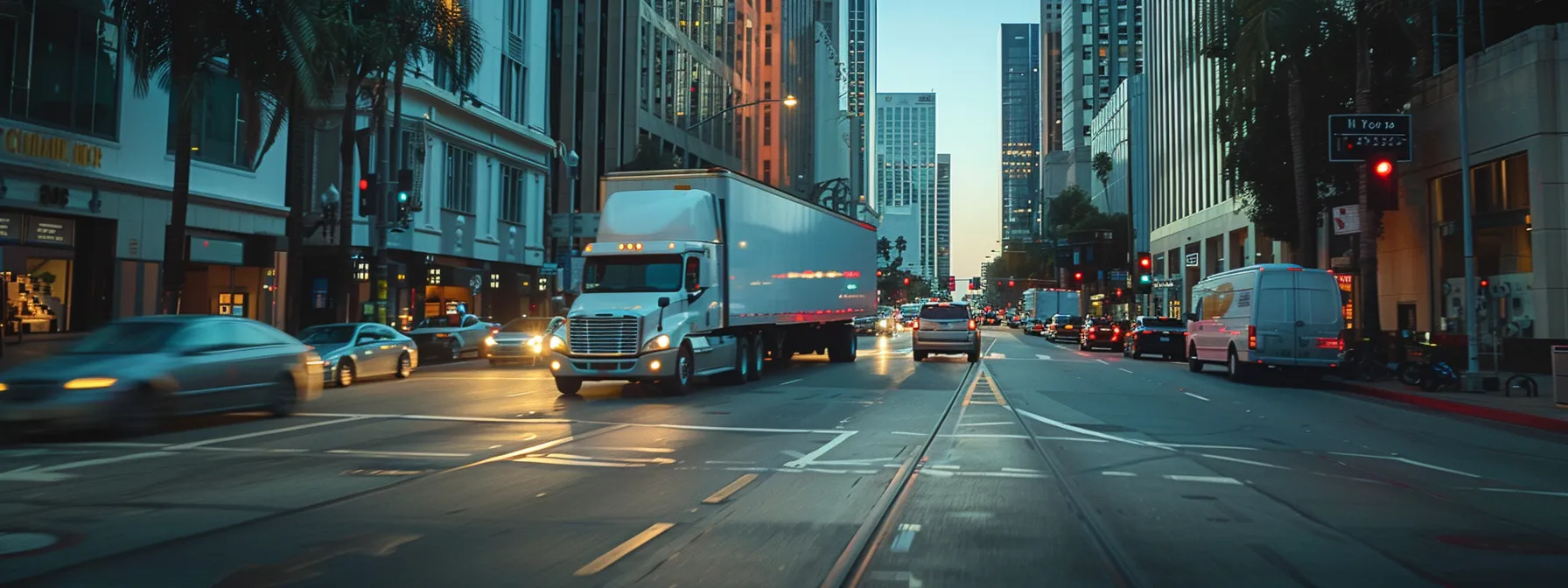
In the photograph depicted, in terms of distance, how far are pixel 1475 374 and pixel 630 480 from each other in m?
18.8

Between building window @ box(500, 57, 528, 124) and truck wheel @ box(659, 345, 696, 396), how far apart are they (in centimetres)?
3059

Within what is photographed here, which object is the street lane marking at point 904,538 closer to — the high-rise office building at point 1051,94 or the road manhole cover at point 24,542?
the road manhole cover at point 24,542

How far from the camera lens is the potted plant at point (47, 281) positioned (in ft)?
82.1

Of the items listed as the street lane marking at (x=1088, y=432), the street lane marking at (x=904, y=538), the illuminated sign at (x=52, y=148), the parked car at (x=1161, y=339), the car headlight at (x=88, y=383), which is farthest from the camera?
the parked car at (x=1161, y=339)

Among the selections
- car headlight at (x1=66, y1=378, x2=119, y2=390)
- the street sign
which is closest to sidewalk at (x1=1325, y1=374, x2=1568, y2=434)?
the street sign

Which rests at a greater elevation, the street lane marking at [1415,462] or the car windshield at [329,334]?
the car windshield at [329,334]

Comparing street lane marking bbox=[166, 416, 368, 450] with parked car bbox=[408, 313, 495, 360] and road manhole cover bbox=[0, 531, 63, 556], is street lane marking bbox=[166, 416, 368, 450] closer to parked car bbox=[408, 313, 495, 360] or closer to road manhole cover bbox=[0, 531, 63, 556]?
road manhole cover bbox=[0, 531, 63, 556]

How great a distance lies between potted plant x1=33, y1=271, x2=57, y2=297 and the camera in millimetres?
25031

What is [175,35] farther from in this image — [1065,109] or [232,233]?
[1065,109]

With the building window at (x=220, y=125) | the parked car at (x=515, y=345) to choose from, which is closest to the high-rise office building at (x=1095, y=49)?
the parked car at (x=515, y=345)

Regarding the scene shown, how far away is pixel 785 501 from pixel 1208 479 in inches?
163

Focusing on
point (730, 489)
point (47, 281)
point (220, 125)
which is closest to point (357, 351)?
point (47, 281)

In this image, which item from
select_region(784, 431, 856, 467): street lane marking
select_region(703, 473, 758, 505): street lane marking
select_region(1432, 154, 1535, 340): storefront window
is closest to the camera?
select_region(703, 473, 758, 505): street lane marking

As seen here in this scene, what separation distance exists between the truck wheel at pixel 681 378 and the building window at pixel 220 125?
17.0 metres
